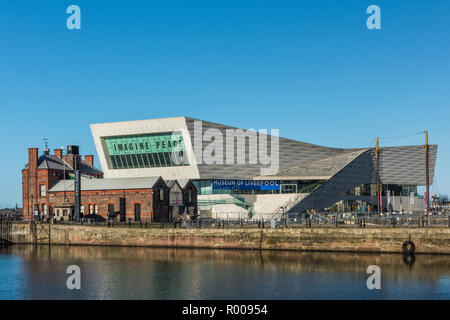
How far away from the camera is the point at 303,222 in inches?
2243

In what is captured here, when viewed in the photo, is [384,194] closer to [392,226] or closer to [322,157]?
[322,157]

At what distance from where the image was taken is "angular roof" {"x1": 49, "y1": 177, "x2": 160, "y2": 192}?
2721 inches

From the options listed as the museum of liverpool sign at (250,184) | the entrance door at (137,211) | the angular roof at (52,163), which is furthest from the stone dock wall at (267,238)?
the museum of liverpool sign at (250,184)

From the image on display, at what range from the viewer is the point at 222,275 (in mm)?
38219

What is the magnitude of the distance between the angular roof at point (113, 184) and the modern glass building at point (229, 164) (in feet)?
45.2

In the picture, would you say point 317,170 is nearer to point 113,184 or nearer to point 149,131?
point 149,131

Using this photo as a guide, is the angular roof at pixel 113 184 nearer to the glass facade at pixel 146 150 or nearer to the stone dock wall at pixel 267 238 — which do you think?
the stone dock wall at pixel 267 238

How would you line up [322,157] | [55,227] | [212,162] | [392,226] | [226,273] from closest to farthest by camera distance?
1. [226,273]
2. [392,226]
3. [55,227]
4. [212,162]
5. [322,157]

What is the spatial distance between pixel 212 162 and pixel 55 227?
29.4 meters

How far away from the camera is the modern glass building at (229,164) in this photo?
83062 mm

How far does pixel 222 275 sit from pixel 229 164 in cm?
4976

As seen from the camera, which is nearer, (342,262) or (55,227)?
(342,262)

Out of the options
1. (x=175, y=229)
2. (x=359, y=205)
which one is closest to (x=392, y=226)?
(x=175, y=229)

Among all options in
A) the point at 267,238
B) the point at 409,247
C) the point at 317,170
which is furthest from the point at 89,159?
the point at 409,247
